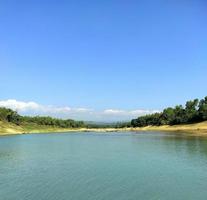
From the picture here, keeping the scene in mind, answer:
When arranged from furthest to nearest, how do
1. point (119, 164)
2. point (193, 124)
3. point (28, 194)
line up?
point (193, 124) < point (119, 164) < point (28, 194)

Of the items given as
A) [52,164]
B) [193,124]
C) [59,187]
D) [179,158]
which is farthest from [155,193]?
[193,124]

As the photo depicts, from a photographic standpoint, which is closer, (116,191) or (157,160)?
(116,191)

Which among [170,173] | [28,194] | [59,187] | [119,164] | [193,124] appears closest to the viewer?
[28,194]

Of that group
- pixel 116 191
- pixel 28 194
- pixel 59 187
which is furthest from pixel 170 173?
pixel 28 194

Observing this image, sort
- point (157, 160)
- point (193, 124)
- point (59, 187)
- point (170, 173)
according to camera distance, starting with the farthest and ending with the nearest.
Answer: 1. point (193, 124)
2. point (157, 160)
3. point (170, 173)
4. point (59, 187)

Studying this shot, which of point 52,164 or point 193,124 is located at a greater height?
point 193,124

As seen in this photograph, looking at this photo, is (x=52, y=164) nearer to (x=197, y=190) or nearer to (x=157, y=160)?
(x=157, y=160)

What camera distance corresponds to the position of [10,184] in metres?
38.0

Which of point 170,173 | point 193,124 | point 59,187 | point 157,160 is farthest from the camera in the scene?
point 193,124

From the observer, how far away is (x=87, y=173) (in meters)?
45.1

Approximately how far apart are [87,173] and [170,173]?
445 inches

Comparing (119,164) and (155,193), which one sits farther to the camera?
(119,164)

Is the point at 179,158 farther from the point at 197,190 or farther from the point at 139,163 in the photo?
the point at 197,190

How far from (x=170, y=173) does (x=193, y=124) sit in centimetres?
14652
